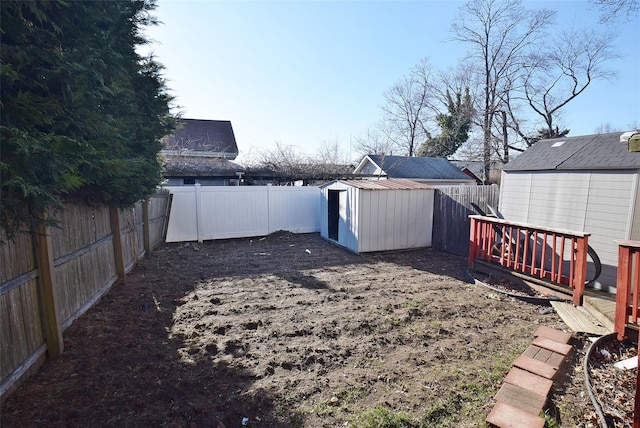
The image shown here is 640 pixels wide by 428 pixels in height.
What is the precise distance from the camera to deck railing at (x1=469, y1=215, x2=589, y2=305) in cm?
402

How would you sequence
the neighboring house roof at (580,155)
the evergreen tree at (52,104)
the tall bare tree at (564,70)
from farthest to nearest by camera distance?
the tall bare tree at (564,70) < the neighboring house roof at (580,155) < the evergreen tree at (52,104)

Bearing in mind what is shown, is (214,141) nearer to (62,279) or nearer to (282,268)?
(282,268)

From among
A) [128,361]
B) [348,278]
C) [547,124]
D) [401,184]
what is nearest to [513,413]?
[128,361]

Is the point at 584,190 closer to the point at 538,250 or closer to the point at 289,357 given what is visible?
the point at 538,250

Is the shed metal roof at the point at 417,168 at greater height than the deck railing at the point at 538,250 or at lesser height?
greater

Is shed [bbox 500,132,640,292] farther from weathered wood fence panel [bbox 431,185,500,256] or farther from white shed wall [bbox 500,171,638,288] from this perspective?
weathered wood fence panel [bbox 431,185,500,256]

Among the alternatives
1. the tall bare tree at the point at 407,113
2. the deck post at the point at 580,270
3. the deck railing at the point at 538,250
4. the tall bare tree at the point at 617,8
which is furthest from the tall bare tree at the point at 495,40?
the deck post at the point at 580,270

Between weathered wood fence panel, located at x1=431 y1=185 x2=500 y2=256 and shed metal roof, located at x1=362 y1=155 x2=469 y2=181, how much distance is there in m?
7.88

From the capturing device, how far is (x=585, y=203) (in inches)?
193

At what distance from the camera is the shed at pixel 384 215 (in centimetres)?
740

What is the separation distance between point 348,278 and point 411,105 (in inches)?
825

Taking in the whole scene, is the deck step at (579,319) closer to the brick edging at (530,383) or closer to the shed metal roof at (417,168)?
the brick edging at (530,383)

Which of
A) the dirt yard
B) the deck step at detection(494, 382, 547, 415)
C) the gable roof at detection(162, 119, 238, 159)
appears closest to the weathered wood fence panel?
the dirt yard

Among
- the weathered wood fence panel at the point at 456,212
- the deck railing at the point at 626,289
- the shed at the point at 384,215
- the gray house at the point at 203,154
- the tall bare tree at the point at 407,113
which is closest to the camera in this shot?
the deck railing at the point at 626,289
